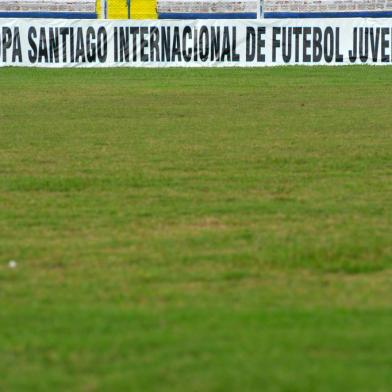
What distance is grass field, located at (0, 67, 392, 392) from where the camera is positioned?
6102mm

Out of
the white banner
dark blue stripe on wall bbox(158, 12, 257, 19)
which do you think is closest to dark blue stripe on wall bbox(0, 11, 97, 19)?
dark blue stripe on wall bbox(158, 12, 257, 19)

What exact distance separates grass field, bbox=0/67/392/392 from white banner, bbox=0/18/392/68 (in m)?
14.4

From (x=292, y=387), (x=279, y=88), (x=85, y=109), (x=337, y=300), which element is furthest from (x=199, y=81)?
(x=292, y=387)

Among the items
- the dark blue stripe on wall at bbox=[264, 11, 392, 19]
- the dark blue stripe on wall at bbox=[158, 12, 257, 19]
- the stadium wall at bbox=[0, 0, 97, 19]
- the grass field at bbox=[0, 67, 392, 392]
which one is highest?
the grass field at bbox=[0, 67, 392, 392]

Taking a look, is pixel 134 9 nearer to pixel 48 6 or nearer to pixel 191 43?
pixel 48 6

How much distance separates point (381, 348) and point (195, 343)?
1026 mm

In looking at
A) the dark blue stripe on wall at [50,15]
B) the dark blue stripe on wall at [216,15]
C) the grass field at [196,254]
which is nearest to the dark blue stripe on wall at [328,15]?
the dark blue stripe on wall at [216,15]

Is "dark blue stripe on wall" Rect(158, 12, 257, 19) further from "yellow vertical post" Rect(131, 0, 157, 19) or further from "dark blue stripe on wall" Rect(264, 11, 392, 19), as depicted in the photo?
"dark blue stripe on wall" Rect(264, 11, 392, 19)

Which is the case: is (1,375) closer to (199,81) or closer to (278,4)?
(199,81)

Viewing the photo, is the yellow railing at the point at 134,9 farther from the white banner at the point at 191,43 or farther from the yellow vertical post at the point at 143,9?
the white banner at the point at 191,43

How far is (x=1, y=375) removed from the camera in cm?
596

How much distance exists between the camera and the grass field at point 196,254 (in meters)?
6.10

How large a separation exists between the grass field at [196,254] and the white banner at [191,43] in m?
14.4

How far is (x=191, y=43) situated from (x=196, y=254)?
26824mm
